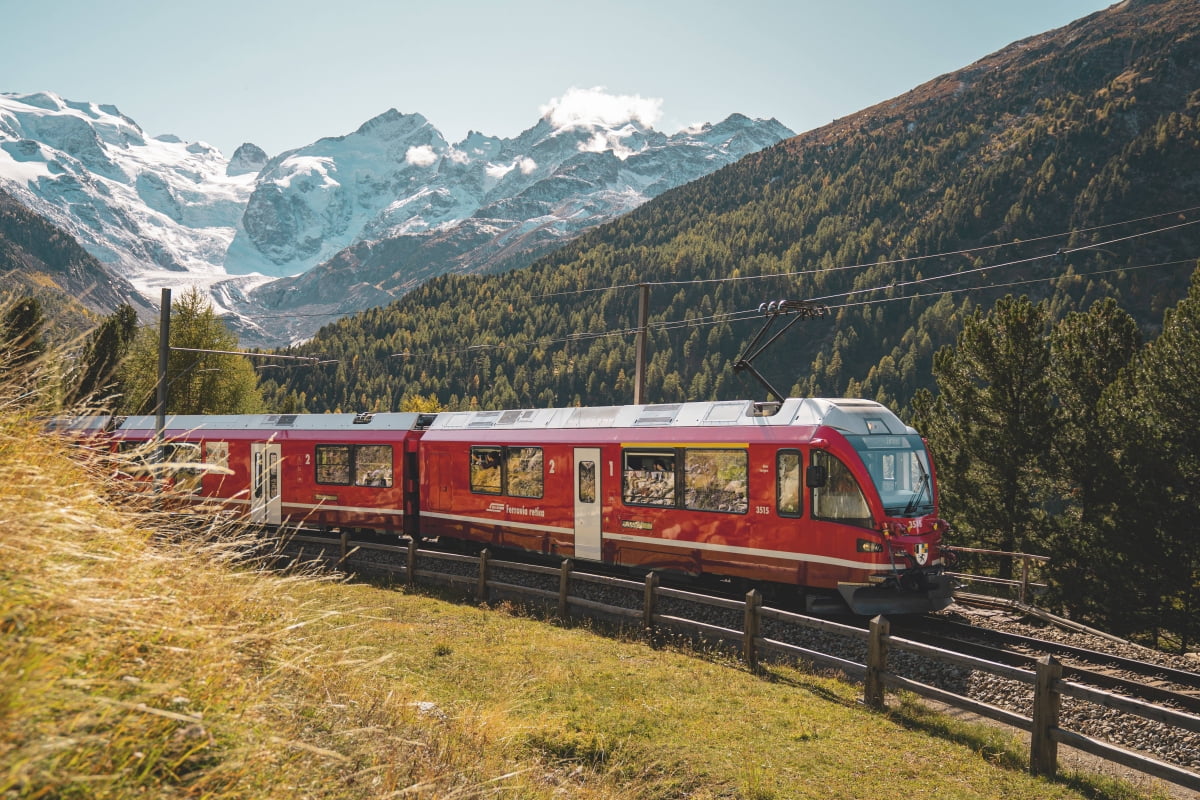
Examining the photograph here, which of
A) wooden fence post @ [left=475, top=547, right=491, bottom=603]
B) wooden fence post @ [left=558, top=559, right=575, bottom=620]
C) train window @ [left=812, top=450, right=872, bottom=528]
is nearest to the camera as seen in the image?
train window @ [left=812, top=450, right=872, bottom=528]

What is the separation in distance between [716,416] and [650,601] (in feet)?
13.3

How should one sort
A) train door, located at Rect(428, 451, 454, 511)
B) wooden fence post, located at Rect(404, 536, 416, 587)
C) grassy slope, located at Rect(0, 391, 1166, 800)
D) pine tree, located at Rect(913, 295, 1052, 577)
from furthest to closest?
pine tree, located at Rect(913, 295, 1052, 577), train door, located at Rect(428, 451, 454, 511), wooden fence post, located at Rect(404, 536, 416, 587), grassy slope, located at Rect(0, 391, 1166, 800)

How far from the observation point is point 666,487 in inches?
624

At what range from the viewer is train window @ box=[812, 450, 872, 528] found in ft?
43.1

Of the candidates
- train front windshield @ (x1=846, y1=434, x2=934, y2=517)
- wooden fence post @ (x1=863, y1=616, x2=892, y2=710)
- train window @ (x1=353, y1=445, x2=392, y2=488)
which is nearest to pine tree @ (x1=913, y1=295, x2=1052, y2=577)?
train front windshield @ (x1=846, y1=434, x2=934, y2=517)

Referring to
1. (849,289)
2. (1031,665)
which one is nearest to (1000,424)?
(1031,665)

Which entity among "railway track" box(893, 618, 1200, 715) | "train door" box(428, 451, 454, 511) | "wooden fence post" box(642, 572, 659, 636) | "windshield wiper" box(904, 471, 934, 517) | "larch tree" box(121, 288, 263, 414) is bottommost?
"railway track" box(893, 618, 1200, 715)

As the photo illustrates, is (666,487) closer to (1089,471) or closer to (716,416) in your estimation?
(716,416)

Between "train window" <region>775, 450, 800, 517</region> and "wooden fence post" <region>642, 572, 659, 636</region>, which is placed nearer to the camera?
"wooden fence post" <region>642, 572, 659, 636</region>

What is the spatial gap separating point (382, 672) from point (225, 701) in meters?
5.16

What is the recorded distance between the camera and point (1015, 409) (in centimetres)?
2577

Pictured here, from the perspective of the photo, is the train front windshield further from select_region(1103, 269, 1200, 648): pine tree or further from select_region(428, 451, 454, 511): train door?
select_region(428, 451, 454, 511): train door

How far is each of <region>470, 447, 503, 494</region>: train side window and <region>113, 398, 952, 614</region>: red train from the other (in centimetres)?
4

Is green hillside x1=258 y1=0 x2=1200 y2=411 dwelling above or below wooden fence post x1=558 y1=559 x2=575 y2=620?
above
